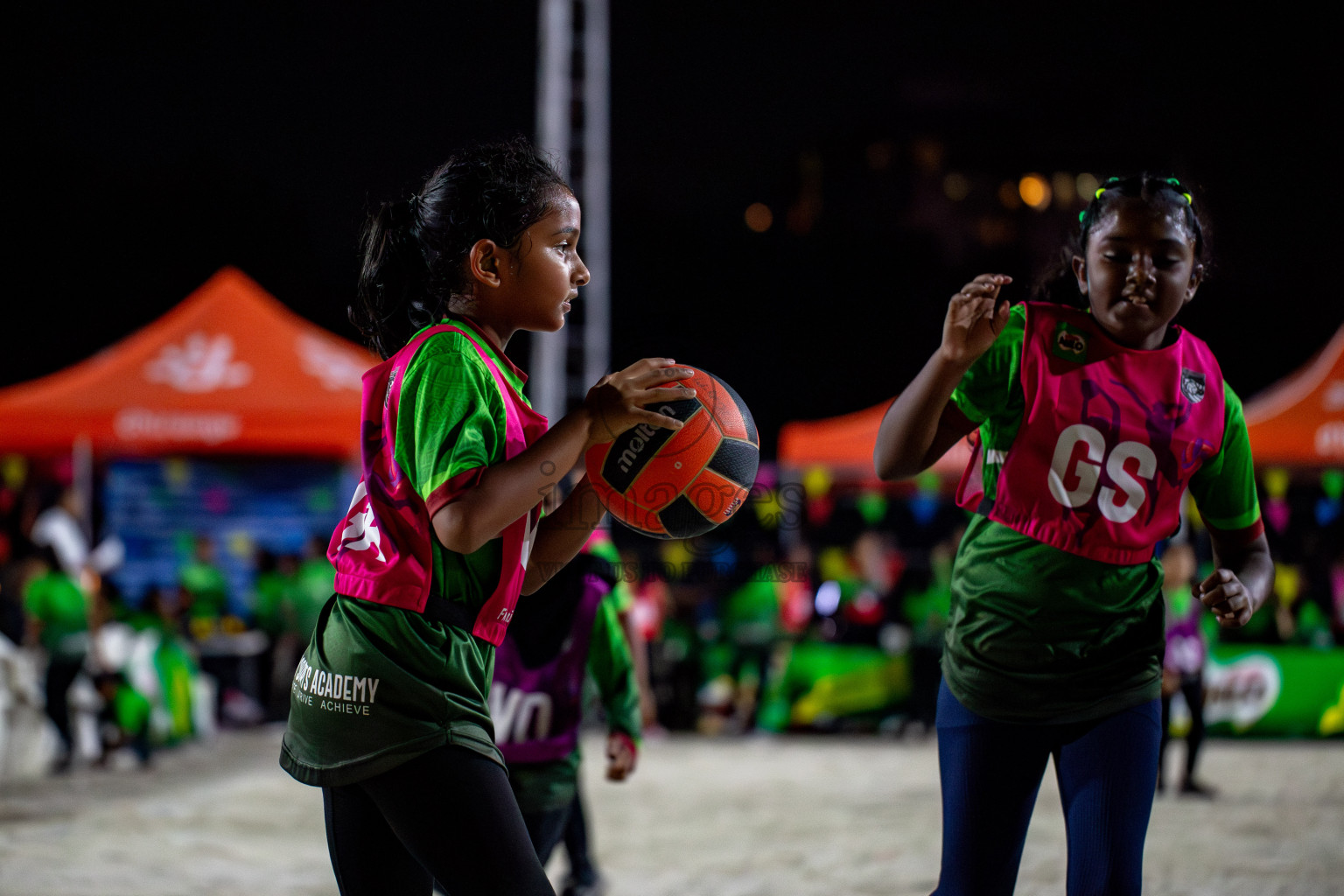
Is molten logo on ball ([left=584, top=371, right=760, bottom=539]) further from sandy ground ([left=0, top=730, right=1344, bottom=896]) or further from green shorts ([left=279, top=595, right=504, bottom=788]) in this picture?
sandy ground ([left=0, top=730, right=1344, bottom=896])

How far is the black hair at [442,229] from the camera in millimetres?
2092

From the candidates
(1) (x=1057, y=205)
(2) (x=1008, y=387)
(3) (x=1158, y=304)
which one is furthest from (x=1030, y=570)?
(1) (x=1057, y=205)

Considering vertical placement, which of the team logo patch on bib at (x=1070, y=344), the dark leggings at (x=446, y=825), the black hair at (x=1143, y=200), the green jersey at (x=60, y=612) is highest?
the black hair at (x=1143, y=200)

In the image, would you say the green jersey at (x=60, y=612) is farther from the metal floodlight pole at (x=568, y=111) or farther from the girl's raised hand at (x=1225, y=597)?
the girl's raised hand at (x=1225, y=597)

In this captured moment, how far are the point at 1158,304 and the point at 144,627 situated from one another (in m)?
9.33

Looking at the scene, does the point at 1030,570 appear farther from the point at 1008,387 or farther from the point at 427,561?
the point at 427,561

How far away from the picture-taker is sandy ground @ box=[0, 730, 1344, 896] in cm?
549

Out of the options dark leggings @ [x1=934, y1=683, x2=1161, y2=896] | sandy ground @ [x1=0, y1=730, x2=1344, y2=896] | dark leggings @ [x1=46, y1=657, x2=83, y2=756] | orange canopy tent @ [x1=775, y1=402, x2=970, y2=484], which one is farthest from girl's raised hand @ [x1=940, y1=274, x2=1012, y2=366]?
dark leggings @ [x1=46, y1=657, x2=83, y2=756]

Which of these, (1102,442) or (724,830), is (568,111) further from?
(1102,442)

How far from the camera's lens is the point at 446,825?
1.88 meters

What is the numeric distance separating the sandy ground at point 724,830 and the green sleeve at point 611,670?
1.49 metres

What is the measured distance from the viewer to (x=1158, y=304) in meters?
2.43

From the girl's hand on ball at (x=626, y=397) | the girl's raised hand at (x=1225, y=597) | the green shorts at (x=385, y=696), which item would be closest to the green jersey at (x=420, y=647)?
the green shorts at (x=385, y=696)

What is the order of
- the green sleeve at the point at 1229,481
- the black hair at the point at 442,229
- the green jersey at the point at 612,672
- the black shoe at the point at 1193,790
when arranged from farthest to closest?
the black shoe at the point at 1193,790 < the green jersey at the point at 612,672 < the green sleeve at the point at 1229,481 < the black hair at the point at 442,229
